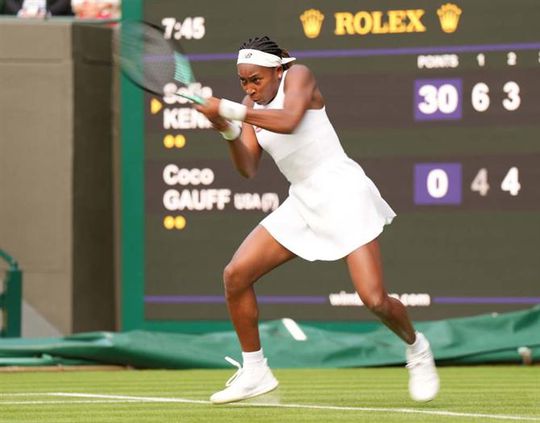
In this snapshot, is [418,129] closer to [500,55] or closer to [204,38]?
[500,55]

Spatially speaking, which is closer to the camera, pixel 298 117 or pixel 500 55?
pixel 298 117

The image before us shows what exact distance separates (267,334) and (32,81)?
3.13 meters

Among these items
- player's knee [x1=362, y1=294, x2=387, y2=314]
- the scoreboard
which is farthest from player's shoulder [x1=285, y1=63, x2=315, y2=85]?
the scoreboard

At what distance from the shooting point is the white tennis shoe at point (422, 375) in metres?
6.75

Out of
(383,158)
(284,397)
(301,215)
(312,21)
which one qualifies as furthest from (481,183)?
(301,215)

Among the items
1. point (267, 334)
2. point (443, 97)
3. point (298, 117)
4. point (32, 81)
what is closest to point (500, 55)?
point (443, 97)

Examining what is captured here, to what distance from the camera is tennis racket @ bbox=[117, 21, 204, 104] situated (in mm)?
6879

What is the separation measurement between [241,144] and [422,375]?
1.28 m

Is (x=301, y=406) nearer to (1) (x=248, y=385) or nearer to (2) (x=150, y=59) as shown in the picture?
(1) (x=248, y=385)

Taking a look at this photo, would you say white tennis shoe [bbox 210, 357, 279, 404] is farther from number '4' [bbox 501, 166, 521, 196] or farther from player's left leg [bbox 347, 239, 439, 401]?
number '4' [bbox 501, 166, 521, 196]

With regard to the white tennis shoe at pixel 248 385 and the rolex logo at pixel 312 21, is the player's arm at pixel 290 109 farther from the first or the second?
the rolex logo at pixel 312 21

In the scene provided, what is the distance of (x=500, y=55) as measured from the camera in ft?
36.4

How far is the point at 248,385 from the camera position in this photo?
691cm

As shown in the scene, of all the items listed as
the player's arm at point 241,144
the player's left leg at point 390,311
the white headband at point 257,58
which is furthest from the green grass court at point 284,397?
the white headband at point 257,58
